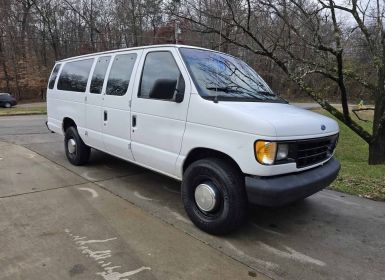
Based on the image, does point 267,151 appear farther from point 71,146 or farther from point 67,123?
point 67,123

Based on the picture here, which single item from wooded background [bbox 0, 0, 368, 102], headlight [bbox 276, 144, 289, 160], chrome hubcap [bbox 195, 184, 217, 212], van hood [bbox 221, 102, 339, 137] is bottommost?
chrome hubcap [bbox 195, 184, 217, 212]

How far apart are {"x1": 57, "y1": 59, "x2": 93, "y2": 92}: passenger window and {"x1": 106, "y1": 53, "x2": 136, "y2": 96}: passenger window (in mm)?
868

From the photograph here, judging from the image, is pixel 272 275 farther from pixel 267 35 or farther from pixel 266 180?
pixel 267 35

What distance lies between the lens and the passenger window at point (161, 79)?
4.34 metres

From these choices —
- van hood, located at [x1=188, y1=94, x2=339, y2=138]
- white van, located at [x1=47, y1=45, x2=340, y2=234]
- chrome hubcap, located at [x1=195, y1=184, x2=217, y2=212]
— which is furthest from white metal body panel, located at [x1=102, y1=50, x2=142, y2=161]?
chrome hubcap, located at [x1=195, y1=184, x2=217, y2=212]

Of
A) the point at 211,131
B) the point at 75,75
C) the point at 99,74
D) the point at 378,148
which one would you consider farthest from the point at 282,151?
the point at 378,148

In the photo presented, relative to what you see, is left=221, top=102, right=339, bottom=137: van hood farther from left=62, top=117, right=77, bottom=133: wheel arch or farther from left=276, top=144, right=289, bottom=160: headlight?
left=62, top=117, right=77, bottom=133: wheel arch

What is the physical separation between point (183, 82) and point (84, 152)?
3150 millimetres

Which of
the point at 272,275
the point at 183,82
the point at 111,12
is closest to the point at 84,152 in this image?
the point at 183,82

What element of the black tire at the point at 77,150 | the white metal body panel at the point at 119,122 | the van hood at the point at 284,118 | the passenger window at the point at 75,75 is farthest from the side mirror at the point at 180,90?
the black tire at the point at 77,150

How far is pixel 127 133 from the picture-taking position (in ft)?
17.0

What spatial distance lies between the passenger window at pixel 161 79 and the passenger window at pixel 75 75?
180 centimetres

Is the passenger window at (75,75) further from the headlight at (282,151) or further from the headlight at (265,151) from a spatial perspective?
the headlight at (282,151)

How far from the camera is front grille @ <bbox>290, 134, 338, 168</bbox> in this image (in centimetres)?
380
